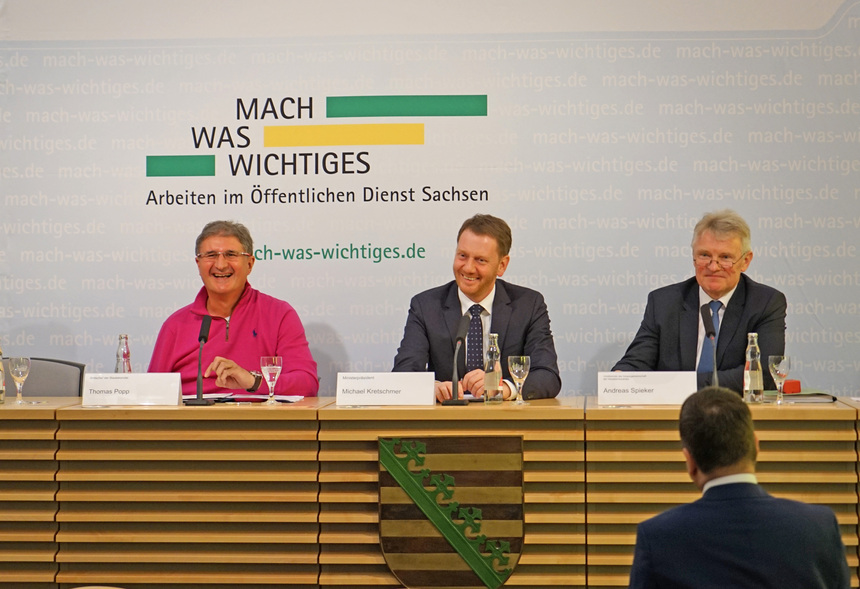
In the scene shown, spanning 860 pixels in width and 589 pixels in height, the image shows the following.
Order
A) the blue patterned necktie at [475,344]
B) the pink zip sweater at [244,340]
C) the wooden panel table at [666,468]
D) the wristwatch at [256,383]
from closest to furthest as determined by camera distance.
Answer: the wooden panel table at [666,468]
the wristwatch at [256,383]
the blue patterned necktie at [475,344]
the pink zip sweater at [244,340]

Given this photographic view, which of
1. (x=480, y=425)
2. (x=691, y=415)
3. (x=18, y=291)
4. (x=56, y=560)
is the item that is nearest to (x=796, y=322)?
(x=480, y=425)

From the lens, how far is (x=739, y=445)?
1.65 meters

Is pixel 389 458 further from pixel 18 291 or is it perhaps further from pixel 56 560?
pixel 18 291

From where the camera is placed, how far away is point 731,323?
12.3 ft

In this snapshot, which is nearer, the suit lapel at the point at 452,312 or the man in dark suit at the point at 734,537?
the man in dark suit at the point at 734,537

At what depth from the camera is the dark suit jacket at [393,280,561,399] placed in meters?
3.80

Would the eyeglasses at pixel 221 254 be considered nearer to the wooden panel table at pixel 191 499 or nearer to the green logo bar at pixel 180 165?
the green logo bar at pixel 180 165

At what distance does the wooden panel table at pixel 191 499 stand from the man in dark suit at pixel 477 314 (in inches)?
37.3

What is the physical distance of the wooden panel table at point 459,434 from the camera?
112 inches

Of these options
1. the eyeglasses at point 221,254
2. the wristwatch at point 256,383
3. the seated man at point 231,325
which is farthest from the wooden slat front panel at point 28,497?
the eyeglasses at point 221,254

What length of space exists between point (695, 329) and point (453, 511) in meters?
1.54

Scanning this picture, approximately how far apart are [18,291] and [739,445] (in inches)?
170

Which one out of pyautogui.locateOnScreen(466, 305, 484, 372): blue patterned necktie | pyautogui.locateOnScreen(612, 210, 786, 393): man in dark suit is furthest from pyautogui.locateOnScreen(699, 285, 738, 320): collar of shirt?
pyautogui.locateOnScreen(466, 305, 484, 372): blue patterned necktie

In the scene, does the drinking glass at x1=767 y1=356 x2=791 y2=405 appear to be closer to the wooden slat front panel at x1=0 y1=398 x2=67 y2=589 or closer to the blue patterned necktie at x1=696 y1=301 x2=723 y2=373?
the blue patterned necktie at x1=696 y1=301 x2=723 y2=373
